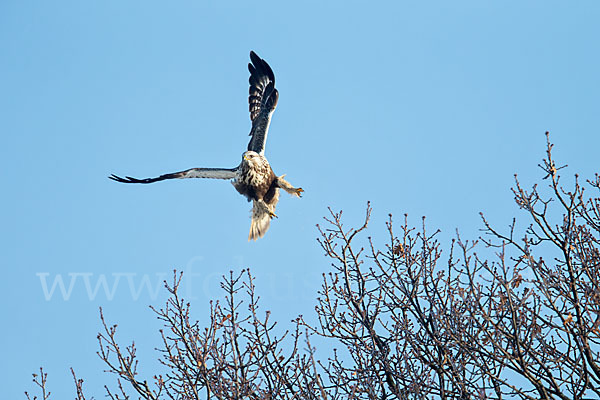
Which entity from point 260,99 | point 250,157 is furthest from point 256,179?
point 260,99

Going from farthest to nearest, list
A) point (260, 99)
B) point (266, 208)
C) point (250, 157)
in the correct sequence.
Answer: point (260, 99)
point (266, 208)
point (250, 157)

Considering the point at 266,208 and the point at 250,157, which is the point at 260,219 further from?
the point at 250,157

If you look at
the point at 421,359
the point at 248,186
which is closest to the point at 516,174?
the point at 421,359

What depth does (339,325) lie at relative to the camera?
21.5 ft

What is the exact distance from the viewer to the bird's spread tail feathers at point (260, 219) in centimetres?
1211

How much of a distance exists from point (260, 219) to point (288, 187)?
92 centimetres

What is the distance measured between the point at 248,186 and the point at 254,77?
379cm

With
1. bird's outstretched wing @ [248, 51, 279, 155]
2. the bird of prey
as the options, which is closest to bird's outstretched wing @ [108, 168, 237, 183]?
the bird of prey

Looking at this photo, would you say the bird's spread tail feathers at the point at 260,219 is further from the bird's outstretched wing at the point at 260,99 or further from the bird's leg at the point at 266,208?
the bird's outstretched wing at the point at 260,99

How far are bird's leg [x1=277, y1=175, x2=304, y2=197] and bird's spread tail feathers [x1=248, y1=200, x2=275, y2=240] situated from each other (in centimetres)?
47

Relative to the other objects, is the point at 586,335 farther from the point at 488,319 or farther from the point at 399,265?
the point at 399,265

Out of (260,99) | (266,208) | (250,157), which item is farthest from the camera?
(260,99)

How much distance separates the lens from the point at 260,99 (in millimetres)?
14539

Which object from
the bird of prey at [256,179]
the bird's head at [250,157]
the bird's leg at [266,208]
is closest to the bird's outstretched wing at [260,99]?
the bird of prey at [256,179]
